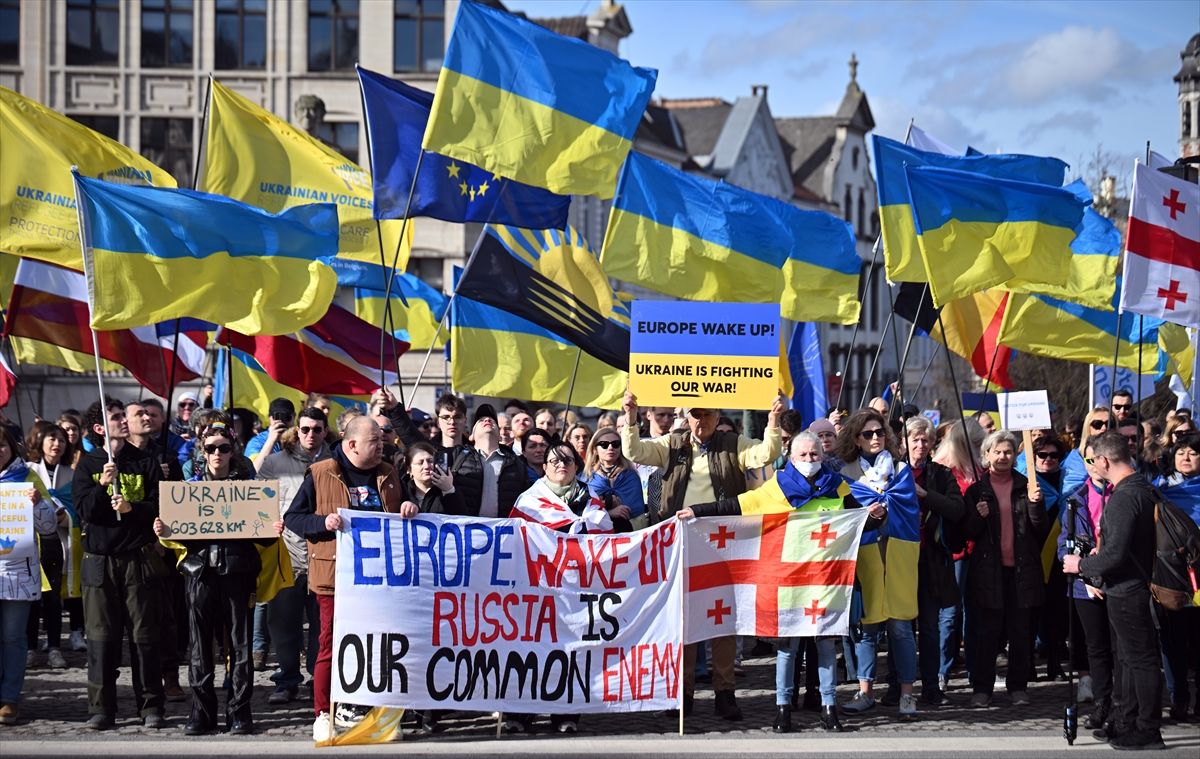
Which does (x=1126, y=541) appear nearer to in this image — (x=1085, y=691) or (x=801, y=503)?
(x=801, y=503)

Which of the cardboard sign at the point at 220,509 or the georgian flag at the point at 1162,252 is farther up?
the georgian flag at the point at 1162,252

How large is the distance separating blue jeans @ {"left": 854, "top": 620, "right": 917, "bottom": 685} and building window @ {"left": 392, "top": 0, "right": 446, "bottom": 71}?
31.2 metres

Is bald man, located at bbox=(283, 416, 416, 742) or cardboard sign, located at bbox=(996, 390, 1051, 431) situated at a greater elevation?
cardboard sign, located at bbox=(996, 390, 1051, 431)

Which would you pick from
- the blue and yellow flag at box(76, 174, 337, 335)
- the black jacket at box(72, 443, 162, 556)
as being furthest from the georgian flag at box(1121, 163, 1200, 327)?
the black jacket at box(72, 443, 162, 556)

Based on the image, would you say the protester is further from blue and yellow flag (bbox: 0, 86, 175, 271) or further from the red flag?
blue and yellow flag (bbox: 0, 86, 175, 271)

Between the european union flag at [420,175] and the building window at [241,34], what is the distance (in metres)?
27.6

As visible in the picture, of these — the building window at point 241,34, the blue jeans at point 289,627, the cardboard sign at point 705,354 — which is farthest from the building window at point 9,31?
the cardboard sign at point 705,354

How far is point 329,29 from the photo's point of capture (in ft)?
130

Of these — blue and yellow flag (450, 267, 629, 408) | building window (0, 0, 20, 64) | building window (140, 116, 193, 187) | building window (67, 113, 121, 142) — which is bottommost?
blue and yellow flag (450, 267, 629, 408)

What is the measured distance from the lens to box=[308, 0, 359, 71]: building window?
39469 mm

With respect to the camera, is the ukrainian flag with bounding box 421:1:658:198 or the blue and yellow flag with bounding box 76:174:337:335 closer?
the blue and yellow flag with bounding box 76:174:337:335

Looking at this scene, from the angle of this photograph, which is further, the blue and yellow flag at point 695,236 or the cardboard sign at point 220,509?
the blue and yellow flag at point 695,236

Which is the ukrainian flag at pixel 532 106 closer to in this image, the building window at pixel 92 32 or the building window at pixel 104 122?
the building window at pixel 104 122

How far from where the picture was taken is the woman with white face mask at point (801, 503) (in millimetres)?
9672
